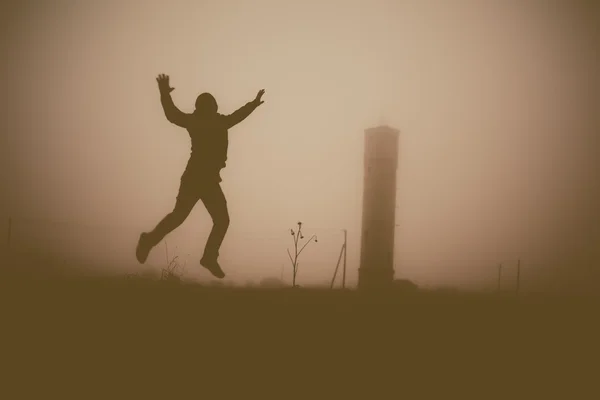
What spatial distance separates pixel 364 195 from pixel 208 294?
867 inches

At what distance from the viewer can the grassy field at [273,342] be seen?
3322 mm

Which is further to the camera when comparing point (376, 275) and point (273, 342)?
point (376, 275)

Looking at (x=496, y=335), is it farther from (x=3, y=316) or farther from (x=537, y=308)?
(x=3, y=316)

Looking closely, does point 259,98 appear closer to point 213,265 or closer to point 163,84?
point 163,84

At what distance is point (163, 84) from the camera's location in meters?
6.73

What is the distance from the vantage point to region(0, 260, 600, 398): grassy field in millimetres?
3322

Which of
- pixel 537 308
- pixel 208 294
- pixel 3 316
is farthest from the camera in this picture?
pixel 537 308

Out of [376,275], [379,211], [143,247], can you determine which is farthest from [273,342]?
[376,275]

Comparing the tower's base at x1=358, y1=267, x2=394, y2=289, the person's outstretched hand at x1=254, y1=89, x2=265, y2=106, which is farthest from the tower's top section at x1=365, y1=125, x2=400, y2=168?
the person's outstretched hand at x1=254, y1=89, x2=265, y2=106

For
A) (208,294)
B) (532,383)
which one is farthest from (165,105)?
(532,383)

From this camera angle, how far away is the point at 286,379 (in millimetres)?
3297

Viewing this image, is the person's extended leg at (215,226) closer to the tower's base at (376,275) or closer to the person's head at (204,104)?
the person's head at (204,104)

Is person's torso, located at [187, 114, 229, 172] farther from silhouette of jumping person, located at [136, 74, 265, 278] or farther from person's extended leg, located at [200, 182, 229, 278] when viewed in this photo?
person's extended leg, located at [200, 182, 229, 278]

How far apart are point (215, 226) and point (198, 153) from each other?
1.11 m
